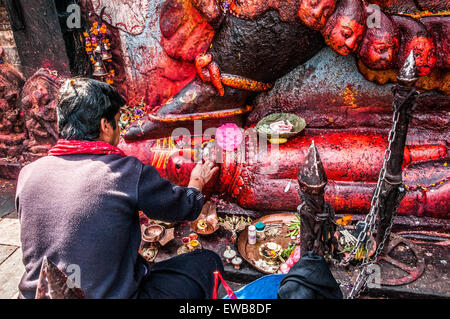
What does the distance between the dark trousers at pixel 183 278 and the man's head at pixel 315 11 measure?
2624 millimetres

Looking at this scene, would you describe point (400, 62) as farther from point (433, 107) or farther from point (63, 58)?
point (63, 58)

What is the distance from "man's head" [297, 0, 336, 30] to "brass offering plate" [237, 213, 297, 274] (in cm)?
217

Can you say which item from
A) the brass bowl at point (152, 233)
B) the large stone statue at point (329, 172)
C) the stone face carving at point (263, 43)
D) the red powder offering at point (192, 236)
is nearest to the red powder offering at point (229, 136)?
the large stone statue at point (329, 172)

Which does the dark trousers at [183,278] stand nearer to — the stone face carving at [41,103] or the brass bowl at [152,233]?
the brass bowl at [152,233]

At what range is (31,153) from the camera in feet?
16.4

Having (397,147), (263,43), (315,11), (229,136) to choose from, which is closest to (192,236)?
(229,136)

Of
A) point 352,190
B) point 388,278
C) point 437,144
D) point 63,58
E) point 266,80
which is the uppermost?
point 63,58

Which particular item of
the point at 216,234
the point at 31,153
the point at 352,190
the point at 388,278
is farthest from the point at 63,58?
the point at 388,278

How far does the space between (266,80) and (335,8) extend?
46.0 inches

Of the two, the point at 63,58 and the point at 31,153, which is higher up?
the point at 63,58

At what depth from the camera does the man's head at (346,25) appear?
328cm

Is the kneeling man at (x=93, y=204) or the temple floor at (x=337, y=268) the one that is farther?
the temple floor at (x=337, y=268)

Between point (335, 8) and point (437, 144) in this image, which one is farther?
point (437, 144)

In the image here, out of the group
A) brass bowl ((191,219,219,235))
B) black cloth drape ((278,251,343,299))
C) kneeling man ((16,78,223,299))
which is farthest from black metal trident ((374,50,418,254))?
brass bowl ((191,219,219,235))
